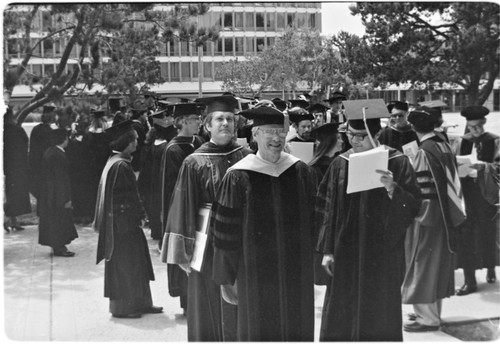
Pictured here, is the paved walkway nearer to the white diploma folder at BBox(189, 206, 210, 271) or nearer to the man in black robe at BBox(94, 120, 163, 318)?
the man in black robe at BBox(94, 120, 163, 318)

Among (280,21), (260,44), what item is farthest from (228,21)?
(280,21)

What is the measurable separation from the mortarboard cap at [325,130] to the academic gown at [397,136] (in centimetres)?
46

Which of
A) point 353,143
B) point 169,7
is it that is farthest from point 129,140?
point 353,143

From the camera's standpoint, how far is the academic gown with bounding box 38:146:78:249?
502cm

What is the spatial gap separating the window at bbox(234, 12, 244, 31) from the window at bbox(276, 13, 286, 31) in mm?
292

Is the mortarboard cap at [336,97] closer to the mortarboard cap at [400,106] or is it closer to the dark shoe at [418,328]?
the mortarboard cap at [400,106]

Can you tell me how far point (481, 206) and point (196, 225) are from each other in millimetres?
2195

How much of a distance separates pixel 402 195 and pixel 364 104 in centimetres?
70

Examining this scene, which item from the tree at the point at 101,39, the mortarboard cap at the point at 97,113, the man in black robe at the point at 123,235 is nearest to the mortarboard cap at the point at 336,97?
the tree at the point at 101,39

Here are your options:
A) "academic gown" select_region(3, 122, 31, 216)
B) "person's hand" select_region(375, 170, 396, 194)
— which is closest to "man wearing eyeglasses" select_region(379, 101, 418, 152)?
"person's hand" select_region(375, 170, 396, 194)

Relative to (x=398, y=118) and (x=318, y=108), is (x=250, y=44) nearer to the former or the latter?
(x=318, y=108)

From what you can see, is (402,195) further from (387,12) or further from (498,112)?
(387,12)

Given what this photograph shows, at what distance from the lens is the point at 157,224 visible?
5.15 meters

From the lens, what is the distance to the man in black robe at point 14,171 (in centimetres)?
493
